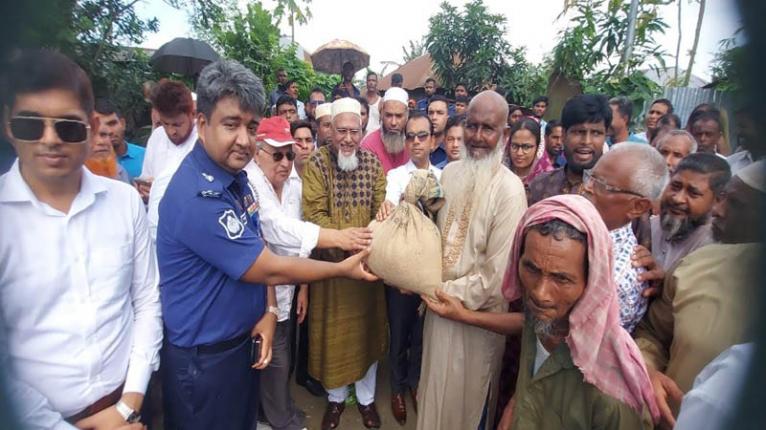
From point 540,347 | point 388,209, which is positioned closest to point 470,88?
point 388,209

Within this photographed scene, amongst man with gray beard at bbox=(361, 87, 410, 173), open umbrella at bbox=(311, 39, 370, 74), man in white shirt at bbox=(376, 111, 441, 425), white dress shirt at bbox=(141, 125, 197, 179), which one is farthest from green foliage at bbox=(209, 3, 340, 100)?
man in white shirt at bbox=(376, 111, 441, 425)

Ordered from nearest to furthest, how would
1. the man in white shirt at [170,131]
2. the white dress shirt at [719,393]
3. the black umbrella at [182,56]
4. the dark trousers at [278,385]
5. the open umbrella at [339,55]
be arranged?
the white dress shirt at [719,393]
the dark trousers at [278,385]
the man in white shirt at [170,131]
the black umbrella at [182,56]
the open umbrella at [339,55]

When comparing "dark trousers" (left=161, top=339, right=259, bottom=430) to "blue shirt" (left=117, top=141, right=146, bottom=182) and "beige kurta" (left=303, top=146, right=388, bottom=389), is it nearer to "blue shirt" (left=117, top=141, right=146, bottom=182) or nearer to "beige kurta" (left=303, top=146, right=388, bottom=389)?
"beige kurta" (left=303, top=146, right=388, bottom=389)

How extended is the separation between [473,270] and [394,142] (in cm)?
202

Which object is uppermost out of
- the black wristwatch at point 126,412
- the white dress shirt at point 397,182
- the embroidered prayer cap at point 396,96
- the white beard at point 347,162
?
the embroidered prayer cap at point 396,96

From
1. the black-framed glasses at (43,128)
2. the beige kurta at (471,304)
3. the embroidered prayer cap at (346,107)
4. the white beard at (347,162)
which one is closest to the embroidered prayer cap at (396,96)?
the embroidered prayer cap at (346,107)

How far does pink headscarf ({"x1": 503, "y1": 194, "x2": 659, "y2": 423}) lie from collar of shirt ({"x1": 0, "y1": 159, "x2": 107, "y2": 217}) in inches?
57.2

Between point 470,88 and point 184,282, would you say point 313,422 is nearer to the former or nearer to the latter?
point 184,282

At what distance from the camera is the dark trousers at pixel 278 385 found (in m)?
2.65

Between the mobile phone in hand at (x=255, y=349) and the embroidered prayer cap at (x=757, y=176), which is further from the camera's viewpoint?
the mobile phone in hand at (x=255, y=349)

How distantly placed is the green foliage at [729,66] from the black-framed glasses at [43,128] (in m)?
1.30

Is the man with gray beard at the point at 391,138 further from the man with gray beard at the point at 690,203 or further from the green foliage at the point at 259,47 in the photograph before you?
the green foliage at the point at 259,47

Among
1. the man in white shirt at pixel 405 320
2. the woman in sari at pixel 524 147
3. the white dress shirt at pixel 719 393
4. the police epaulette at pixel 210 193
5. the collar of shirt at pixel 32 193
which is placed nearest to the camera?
the white dress shirt at pixel 719 393

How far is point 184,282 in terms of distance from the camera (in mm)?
1628
